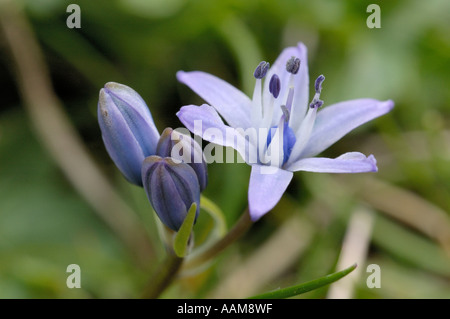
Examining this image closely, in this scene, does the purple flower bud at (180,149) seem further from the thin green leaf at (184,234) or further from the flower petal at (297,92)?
the flower petal at (297,92)

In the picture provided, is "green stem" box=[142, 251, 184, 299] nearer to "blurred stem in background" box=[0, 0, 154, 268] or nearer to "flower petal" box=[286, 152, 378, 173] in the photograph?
"flower petal" box=[286, 152, 378, 173]

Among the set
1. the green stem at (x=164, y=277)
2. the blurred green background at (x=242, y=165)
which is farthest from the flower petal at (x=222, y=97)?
the blurred green background at (x=242, y=165)

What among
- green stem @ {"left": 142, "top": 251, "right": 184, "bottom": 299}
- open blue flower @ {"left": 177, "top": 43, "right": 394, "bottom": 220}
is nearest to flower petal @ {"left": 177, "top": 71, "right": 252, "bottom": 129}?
open blue flower @ {"left": 177, "top": 43, "right": 394, "bottom": 220}

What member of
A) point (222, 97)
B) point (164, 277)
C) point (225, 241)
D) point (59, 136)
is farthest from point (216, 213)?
point (59, 136)

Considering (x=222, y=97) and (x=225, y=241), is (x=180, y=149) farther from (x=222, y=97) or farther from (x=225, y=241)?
(x=225, y=241)

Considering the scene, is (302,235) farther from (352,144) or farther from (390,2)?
(390,2)

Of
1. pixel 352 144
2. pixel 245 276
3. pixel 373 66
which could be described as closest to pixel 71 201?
pixel 245 276
